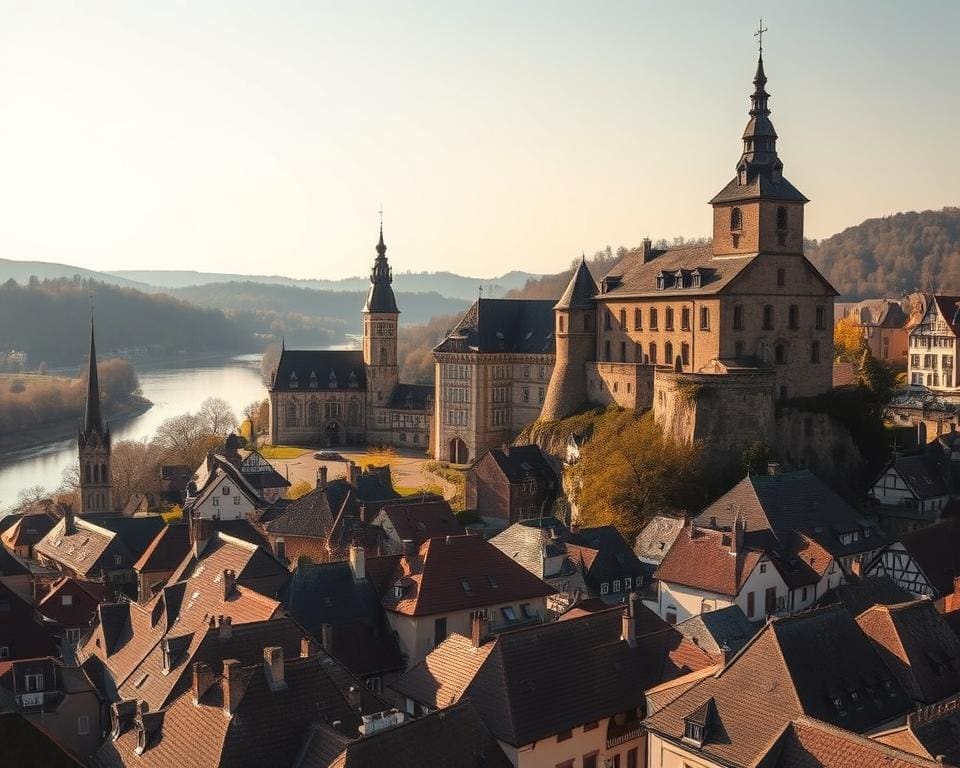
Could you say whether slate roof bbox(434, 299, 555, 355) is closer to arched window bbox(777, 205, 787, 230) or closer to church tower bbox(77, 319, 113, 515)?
arched window bbox(777, 205, 787, 230)

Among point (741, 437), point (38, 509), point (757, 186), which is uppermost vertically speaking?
point (757, 186)

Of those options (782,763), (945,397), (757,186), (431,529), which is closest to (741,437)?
(757,186)

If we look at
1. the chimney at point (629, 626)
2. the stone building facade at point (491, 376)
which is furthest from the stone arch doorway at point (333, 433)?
the chimney at point (629, 626)

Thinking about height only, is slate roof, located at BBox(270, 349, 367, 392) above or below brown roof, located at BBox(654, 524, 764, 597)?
above

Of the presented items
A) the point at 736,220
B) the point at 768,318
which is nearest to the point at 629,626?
the point at 768,318

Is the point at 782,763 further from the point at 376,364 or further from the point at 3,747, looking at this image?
the point at 376,364

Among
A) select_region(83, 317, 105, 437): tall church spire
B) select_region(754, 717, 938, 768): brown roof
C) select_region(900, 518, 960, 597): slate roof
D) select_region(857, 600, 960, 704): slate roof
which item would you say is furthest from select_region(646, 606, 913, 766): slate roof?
select_region(83, 317, 105, 437): tall church spire

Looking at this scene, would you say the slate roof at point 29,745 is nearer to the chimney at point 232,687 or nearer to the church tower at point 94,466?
the chimney at point 232,687
